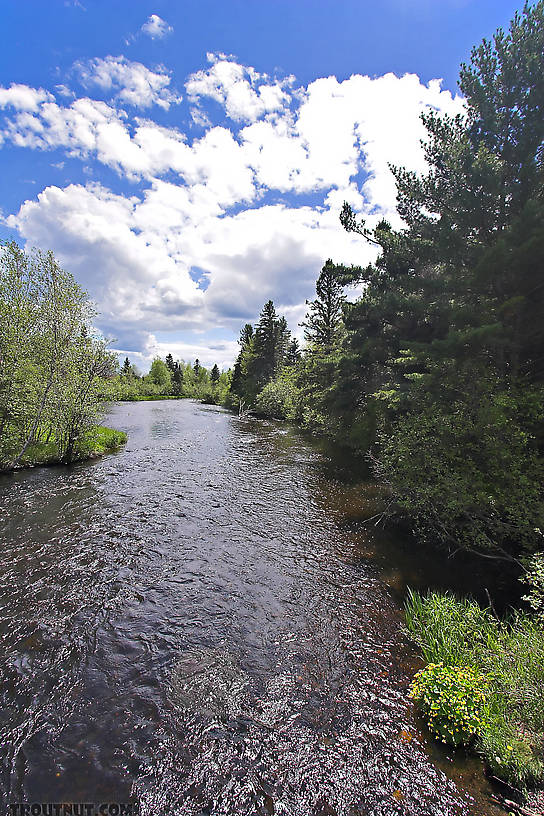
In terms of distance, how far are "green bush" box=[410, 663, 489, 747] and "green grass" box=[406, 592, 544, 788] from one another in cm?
11

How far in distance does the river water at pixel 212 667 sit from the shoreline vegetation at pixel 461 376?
79 centimetres

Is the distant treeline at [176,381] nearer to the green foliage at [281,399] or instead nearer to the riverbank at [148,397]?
the riverbank at [148,397]

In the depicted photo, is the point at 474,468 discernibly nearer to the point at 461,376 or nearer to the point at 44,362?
the point at 461,376

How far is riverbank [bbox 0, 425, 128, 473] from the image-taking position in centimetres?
1661

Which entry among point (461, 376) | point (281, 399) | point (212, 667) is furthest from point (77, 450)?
point (281, 399)

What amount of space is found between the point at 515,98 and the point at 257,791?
16.0m

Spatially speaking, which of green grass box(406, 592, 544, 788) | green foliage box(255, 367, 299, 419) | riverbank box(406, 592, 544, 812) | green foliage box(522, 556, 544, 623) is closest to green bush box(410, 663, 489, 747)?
riverbank box(406, 592, 544, 812)

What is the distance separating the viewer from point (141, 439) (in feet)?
88.5

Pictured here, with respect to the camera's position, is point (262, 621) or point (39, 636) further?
point (262, 621)

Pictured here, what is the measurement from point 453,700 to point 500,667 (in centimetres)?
88

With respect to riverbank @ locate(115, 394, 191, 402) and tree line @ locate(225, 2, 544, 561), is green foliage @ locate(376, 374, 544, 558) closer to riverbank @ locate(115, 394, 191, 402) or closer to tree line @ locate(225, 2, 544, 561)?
tree line @ locate(225, 2, 544, 561)

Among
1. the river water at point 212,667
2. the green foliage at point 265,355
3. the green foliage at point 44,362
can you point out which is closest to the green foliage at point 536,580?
the river water at point 212,667

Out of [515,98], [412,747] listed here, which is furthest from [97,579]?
[515,98]

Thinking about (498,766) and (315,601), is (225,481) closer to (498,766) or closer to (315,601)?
(315,601)
